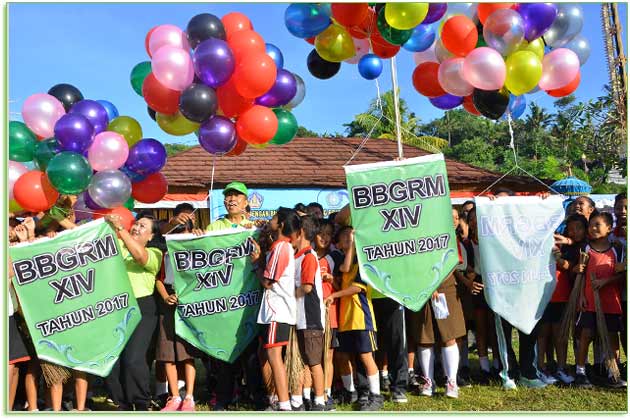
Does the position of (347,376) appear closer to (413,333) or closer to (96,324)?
(413,333)

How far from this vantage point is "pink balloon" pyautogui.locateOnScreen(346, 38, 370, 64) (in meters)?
5.95

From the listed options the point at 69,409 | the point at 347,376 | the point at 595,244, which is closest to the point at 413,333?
the point at 347,376

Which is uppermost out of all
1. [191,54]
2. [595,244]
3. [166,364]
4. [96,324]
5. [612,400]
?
[191,54]

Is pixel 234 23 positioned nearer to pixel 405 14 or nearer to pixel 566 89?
pixel 405 14

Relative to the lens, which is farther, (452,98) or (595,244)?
Answer: (452,98)

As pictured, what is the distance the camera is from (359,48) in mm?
6031

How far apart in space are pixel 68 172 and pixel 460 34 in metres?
3.39

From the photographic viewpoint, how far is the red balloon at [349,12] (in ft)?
17.5

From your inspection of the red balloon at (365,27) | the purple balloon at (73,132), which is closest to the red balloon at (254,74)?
the red balloon at (365,27)

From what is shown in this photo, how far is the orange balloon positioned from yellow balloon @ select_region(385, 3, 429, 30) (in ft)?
1.56

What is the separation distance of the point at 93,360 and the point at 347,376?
211 centimetres

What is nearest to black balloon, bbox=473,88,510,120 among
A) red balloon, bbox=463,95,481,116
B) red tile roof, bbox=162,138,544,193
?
red balloon, bbox=463,95,481,116

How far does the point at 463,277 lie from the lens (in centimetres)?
579

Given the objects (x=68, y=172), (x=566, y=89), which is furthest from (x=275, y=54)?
(x=566, y=89)
